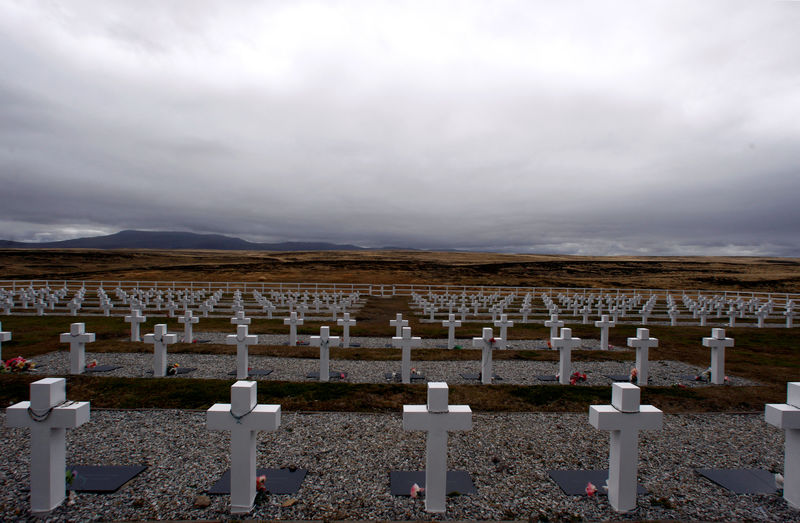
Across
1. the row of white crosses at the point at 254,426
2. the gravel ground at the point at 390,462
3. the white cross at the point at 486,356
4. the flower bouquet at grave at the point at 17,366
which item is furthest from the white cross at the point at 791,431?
the flower bouquet at grave at the point at 17,366

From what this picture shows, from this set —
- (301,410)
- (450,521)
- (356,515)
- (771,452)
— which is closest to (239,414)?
(356,515)

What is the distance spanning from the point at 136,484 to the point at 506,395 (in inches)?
253

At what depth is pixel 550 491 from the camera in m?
4.68

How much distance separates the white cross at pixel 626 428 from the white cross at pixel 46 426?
5.58m

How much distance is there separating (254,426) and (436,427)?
6.36 ft

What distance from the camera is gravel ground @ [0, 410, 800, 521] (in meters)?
4.25

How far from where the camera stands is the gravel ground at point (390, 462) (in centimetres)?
425

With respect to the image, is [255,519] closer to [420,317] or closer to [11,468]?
[11,468]

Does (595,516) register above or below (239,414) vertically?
below

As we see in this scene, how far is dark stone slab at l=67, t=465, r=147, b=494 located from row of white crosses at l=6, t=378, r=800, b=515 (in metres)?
0.30

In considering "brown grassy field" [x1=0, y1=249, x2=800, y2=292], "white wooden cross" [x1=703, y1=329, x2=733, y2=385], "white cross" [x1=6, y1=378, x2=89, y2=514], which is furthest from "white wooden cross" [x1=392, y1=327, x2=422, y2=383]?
"brown grassy field" [x1=0, y1=249, x2=800, y2=292]

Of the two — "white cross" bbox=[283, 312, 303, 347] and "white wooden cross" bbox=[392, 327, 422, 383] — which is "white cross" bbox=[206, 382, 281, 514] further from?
"white cross" bbox=[283, 312, 303, 347]

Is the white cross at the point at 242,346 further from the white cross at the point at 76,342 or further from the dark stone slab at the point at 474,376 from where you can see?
the dark stone slab at the point at 474,376

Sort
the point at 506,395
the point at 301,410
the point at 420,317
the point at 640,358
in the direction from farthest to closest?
the point at 420,317 → the point at 640,358 → the point at 506,395 → the point at 301,410
